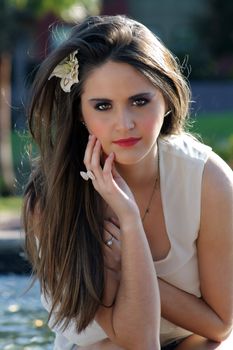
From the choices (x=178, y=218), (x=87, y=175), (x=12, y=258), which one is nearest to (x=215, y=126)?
(x=12, y=258)

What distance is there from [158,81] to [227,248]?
0.60m

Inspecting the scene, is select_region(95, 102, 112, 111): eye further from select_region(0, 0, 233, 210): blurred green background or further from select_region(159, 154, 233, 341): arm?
select_region(0, 0, 233, 210): blurred green background

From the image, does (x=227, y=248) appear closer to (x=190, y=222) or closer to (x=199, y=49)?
(x=190, y=222)

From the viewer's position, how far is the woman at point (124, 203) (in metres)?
3.22

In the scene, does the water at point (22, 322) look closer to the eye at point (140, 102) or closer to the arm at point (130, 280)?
the arm at point (130, 280)

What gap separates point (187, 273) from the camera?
345 cm

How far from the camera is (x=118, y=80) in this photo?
3.17m

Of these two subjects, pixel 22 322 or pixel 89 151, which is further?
pixel 22 322

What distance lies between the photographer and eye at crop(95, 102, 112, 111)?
3.19m

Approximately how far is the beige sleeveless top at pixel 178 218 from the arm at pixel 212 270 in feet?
0.10

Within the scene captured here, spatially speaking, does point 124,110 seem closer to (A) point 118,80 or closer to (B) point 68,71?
(A) point 118,80

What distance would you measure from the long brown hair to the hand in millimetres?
115

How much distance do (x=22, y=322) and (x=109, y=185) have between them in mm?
1709

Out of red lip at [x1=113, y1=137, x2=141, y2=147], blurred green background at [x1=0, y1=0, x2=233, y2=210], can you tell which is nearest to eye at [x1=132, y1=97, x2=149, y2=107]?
red lip at [x1=113, y1=137, x2=141, y2=147]
